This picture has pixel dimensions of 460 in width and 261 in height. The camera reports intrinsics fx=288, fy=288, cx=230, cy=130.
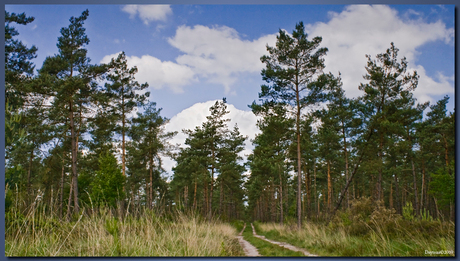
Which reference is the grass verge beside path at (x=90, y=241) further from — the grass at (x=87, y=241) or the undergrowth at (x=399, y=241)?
the undergrowth at (x=399, y=241)

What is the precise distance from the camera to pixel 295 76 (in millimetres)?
12906

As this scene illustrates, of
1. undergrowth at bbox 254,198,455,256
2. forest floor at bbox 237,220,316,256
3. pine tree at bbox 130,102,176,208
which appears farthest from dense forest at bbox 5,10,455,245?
forest floor at bbox 237,220,316,256

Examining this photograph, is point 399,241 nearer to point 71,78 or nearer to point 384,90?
point 384,90

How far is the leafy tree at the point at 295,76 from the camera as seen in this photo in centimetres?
1230

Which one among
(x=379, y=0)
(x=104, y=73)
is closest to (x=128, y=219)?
(x=379, y=0)

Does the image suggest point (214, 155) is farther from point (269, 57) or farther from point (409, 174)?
point (409, 174)

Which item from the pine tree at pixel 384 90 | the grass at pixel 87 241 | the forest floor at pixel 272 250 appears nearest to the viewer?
the grass at pixel 87 241

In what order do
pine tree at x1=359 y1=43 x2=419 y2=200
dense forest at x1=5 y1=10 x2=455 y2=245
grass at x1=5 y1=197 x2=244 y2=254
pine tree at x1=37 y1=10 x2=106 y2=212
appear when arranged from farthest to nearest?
pine tree at x1=37 y1=10 x2=106 y2=212 < pine tree at x1=359 y1=43 x2=419 y2=200 < dense forest at x1=5 y1=10 x2=455 y2=245 < grass at x1=5 y1=197 x2=244 y2=254

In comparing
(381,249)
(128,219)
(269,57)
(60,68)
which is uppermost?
(269,57)

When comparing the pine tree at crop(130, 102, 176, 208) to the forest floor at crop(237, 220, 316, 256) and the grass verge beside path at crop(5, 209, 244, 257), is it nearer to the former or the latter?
the forest floor at crop(237, 220, 316, 256)

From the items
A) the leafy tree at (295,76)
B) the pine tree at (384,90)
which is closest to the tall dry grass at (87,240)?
the pine tree at (384,90)

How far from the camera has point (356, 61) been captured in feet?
25.2

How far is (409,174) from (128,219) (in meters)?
23.0

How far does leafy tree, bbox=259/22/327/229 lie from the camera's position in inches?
484
